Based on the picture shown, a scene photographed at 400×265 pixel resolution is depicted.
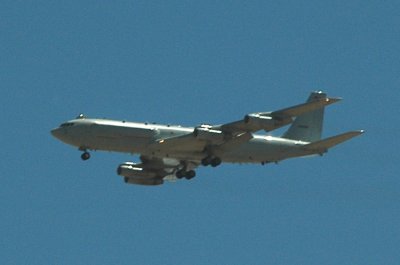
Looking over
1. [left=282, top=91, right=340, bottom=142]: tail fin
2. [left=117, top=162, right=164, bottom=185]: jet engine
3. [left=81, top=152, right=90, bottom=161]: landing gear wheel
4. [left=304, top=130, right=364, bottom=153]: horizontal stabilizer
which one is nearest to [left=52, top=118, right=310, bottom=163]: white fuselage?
[left=81, top=152, right=90, bottom=161]: landing gear wheel

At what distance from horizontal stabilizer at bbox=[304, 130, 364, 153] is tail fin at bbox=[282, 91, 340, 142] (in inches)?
157

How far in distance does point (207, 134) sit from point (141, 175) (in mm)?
10958

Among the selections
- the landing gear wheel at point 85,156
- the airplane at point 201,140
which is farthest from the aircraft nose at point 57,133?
the landing gear wheel at point 85,156

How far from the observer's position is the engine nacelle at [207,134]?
9362 cm

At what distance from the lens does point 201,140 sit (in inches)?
3706

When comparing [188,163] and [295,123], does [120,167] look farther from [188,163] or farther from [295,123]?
[295,123]

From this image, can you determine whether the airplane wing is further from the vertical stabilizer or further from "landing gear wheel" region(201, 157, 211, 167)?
the vertical stabilizer

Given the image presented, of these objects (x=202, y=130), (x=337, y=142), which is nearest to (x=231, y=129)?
(x=202, y=130)

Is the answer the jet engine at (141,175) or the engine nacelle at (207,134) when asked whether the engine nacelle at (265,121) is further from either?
the jet engine at (141,175)

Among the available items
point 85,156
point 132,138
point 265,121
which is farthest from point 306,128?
point 85,156

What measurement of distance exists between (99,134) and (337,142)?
17400mm

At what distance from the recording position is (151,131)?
316 feet

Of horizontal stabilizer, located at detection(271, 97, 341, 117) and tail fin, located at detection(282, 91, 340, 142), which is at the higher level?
tail fin, located at detection(282, 91, 340, 142)

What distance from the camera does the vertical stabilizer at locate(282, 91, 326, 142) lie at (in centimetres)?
10362
